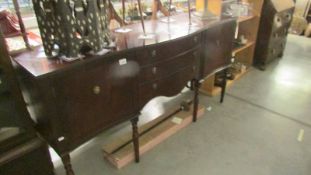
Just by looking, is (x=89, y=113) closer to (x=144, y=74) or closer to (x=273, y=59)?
(x=144, y=74)

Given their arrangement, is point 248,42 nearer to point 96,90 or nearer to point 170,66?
point 170,66

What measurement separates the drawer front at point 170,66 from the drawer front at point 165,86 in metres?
0.03

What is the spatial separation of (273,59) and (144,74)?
274 cm

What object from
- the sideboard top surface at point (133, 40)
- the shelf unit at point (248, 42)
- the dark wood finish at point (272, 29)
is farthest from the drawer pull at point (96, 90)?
the dark wood finish at point (272, 29)

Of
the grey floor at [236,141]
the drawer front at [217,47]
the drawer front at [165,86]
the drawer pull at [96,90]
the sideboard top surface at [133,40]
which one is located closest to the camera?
the sideboard top surface at [133,40]

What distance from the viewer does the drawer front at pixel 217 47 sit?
1.93 m

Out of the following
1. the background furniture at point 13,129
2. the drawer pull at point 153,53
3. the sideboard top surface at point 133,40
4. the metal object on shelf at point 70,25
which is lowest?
the background furniture at point 13,129

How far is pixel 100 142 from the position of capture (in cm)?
202

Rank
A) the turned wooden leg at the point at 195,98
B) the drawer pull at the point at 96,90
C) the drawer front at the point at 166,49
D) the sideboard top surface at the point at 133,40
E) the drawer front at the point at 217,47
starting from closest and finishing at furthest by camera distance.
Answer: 1. the sideboard top surface at the point at 133,40
2. the drawer pull at the point at 96,90
3. the drawer front at the point at 166,49
4. the drawer front at the point at 217,47
5. the turned wooden leg at the point at 195,98

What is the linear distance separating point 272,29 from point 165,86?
6.85ft

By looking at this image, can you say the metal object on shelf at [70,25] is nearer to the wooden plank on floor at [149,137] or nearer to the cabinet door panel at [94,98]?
the cabinet door panel at [94,98]

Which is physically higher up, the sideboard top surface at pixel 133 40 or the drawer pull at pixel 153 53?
the sideboard top surface at pixel 133 40

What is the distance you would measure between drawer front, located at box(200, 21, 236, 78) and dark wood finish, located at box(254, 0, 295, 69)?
1.16 meters

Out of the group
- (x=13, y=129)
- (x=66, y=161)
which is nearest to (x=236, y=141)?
(x=66, y=161)
